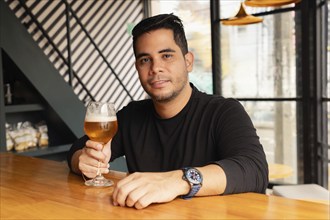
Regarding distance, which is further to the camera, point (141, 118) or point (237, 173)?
point (141, 118)

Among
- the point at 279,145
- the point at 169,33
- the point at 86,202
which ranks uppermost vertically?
the point at 169,33

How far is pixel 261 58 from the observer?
5.39m

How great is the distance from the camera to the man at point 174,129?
132 centimetres

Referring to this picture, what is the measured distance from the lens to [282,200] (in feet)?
3.33

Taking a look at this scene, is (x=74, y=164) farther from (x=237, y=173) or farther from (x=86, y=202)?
(x=237, y=173)

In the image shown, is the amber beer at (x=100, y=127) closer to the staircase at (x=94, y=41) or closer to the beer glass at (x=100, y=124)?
the beer glass at (x=100, y=124)

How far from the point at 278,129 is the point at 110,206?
468 cm

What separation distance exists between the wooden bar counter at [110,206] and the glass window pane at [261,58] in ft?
14.3

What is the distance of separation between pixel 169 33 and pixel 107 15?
198 inches

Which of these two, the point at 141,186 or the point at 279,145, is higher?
the point at 141,186

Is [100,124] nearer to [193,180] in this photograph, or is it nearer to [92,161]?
[92,161]

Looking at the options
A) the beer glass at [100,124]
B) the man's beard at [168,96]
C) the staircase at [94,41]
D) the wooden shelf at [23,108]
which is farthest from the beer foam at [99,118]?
the staircase at [94,41]

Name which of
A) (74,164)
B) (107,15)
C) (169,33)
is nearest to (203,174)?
(74,164)

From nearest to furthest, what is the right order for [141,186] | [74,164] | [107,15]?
[141,186]
[74,164]
[107,15]
